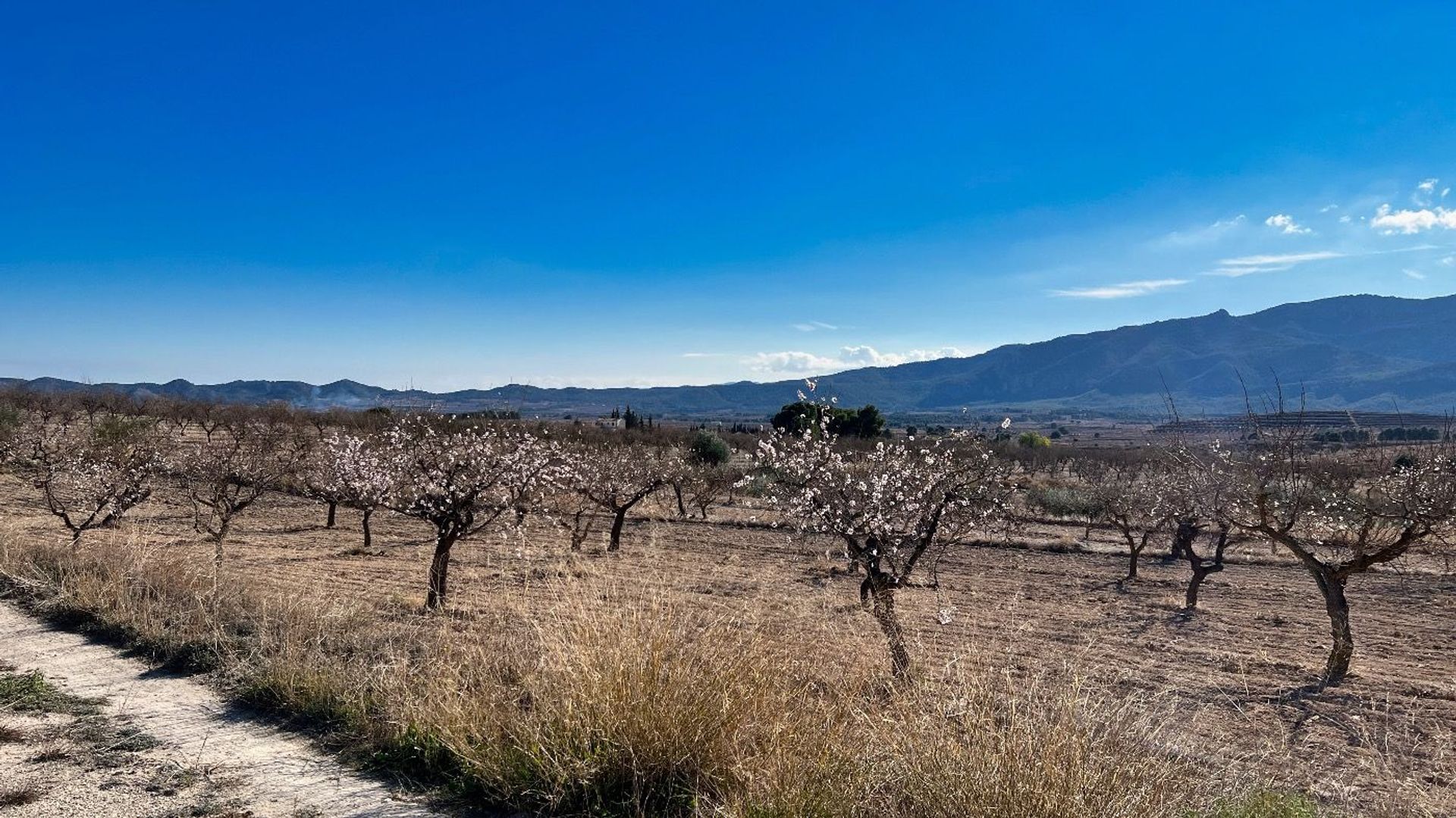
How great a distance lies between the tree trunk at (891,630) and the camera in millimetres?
5688

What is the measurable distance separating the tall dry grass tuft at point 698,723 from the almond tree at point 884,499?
4147mm

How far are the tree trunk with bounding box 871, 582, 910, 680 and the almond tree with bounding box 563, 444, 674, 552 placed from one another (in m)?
14.9

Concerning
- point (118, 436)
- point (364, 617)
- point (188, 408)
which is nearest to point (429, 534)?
point (118, 436)

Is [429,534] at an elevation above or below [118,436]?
below

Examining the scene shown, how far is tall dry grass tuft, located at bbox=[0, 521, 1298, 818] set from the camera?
3404 mm

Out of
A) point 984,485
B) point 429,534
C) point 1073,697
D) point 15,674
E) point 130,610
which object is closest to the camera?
point 1073,697

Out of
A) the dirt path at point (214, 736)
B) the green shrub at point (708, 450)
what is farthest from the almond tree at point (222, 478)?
the green shrub at point (708, 450)

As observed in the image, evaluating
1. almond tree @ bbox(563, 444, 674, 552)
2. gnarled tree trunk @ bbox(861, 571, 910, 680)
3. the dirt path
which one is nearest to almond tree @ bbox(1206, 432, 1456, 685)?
gnarled tree trunk @ bbox(861, 571, 910, 680)

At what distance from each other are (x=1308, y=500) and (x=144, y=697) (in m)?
17.5

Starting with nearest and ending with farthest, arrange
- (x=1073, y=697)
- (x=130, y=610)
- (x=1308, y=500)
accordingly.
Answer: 1. (x=1073, y=697)
2. (x=130, y=610)
3. (x=1308, y=500)

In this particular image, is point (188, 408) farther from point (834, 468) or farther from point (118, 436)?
point (834, 468)

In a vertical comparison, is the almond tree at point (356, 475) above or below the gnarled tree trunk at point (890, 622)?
above

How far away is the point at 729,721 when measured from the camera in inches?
166

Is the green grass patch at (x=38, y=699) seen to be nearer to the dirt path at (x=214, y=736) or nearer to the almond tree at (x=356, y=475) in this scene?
the dirt path at (x=214, y=736)
